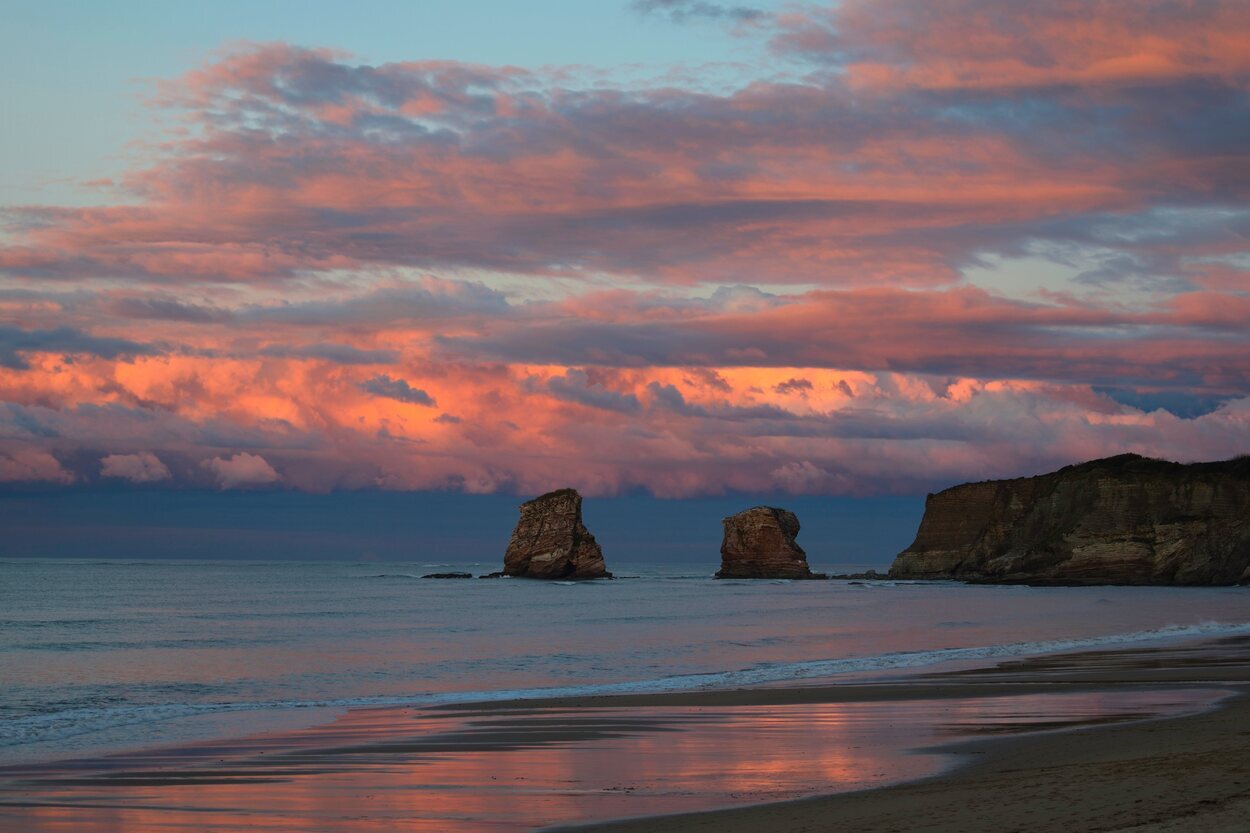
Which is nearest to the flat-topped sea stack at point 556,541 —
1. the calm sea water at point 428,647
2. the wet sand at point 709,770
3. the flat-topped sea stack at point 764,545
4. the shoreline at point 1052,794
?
the flat-topped sea stack at point 764,545

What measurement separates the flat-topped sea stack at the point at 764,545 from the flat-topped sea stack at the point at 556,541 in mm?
27635

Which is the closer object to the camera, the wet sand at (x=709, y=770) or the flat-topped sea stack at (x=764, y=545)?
the wet sand at (x=709, y=770)

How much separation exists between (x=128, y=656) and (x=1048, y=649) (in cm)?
3514

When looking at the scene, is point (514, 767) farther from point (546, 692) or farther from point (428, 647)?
point (428, 647)

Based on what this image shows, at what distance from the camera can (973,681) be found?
33.2 m

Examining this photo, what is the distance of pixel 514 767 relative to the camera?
18.7 meters

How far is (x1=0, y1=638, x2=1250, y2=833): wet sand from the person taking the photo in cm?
1338

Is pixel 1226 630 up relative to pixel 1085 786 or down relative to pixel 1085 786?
down

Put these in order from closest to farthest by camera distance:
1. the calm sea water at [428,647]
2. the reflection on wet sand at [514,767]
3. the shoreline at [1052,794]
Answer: the shoreline at [1052,794]
the reflection on wet sand at [514,767]
the calm sea water at [428,647]

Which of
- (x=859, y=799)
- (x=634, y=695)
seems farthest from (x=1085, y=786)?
(x=634, y=695)

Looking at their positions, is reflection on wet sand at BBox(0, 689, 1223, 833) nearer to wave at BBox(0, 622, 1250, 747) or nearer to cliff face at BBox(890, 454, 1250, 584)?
wave at BBox(0, 622, 1250, 747)

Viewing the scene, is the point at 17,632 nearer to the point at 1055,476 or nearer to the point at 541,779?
the point at 541,779

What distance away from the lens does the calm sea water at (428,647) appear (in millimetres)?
29531

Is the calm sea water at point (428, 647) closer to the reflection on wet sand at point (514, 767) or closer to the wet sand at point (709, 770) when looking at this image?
the reflection on wet sand at point (514, 767)
